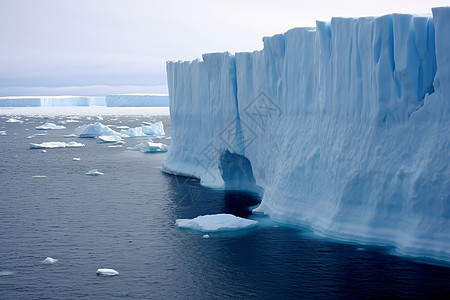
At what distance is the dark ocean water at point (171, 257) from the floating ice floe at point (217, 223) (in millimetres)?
261

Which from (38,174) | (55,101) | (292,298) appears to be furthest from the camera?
(55,101)

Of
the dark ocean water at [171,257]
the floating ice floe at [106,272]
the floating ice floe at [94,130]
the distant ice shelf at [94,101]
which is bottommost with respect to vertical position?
the dark ocean water at [171,257]

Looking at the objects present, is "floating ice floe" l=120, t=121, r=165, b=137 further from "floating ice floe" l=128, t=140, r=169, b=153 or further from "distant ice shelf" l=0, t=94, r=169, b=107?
"distant ice shelf" l=0, t=94, r=169, b=107

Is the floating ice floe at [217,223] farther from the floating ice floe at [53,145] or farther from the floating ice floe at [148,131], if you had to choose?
the floating ice floe at [148,131]

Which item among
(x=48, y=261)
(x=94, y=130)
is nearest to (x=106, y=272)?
(x=48, y=261)

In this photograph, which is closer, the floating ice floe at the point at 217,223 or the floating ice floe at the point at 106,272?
the floating ice floe at the point at 106,272

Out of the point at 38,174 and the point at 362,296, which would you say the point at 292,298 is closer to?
the point at 362,296

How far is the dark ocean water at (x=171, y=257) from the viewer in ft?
31.5

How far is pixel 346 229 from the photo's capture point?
40.1 ft

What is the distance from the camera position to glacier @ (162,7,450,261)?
10.8m

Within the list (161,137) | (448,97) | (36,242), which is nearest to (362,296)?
(448,97)

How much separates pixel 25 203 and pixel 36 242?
510 cm

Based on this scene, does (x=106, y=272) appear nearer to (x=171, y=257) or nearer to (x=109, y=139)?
(x=171, y=257)

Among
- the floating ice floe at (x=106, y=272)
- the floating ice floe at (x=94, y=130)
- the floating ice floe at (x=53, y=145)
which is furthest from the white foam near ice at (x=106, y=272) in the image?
the floating ice floe at (x=94, y=130)
